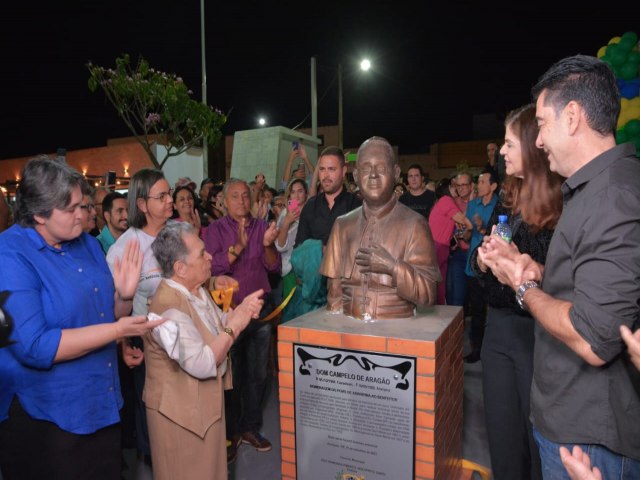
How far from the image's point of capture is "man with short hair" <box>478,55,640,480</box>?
1337 millimetres

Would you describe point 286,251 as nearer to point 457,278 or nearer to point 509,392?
point 509,392

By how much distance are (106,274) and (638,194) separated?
219 cm

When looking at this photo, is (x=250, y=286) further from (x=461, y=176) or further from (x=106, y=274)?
(x=461, y=176)

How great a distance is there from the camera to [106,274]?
216 centimetres

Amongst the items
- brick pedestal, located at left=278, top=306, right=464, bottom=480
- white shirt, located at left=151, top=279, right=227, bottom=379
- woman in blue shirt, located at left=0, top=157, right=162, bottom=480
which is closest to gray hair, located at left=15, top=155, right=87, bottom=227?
woman in blue shirt, located at left=0, top=157, right=162, bottom=480

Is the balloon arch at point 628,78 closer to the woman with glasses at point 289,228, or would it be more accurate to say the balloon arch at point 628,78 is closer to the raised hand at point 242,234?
the woman with glasses at point 289,228

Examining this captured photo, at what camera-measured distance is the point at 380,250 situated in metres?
2.53

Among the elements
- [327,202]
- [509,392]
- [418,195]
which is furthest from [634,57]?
[509,392]

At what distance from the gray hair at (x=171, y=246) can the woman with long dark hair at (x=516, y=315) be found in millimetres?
1543

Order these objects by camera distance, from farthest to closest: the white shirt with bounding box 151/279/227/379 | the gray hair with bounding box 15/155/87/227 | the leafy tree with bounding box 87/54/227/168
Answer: the leafy tree with bounding box 87/54/227/168, the white shirt with bounding box 151/279/227/379, the gray hair with bounding box 15/155/87/227

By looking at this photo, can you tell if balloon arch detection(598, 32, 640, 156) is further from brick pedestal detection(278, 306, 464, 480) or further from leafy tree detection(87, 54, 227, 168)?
leafy tree detection(87, 54, 227, 168)

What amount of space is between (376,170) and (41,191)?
173cm

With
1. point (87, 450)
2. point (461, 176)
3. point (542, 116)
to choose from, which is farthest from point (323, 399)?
point (461, 176)

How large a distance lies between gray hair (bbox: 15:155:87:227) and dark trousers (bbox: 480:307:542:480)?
2296 millimetres
